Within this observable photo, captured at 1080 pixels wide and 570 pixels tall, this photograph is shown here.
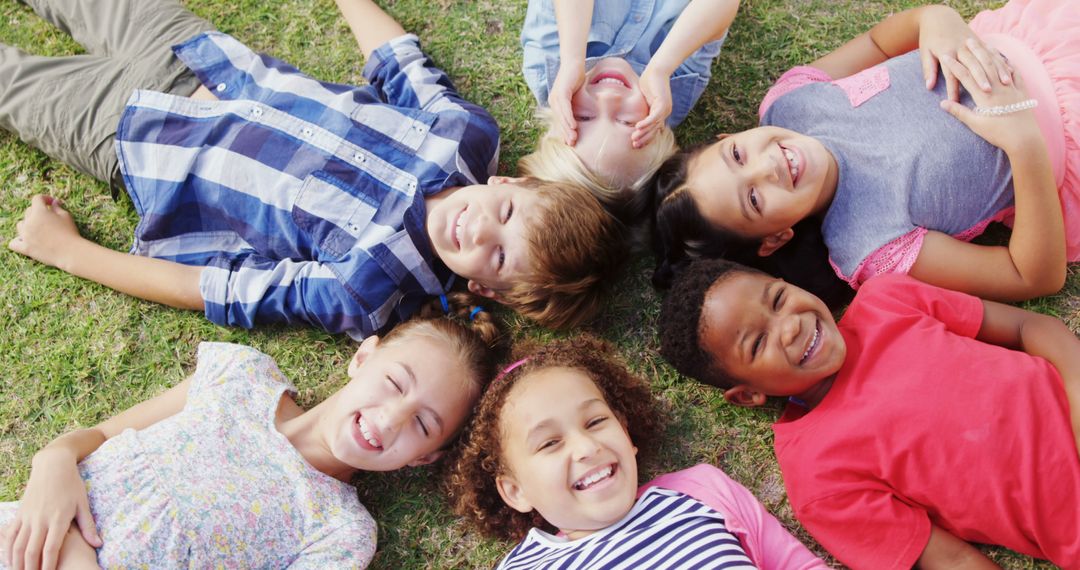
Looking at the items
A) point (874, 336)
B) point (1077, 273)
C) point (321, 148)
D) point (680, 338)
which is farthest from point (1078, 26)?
point (321, 148)

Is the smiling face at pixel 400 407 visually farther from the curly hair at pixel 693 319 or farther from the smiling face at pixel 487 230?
A: the curly hair at pixel 693 319

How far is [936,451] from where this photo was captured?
7.95ft

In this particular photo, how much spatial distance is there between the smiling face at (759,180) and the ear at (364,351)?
4.17 ft

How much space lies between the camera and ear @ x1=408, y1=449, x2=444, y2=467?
109 inches

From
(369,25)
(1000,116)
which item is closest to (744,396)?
(1000,116)

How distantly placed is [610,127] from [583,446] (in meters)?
1.12

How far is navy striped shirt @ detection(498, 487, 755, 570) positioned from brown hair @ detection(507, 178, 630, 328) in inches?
29.0

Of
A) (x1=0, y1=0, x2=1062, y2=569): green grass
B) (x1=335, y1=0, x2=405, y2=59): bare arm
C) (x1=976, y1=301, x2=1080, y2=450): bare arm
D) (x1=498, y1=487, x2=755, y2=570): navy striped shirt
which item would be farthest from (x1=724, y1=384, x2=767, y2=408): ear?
(x1=335, y1=0, x2=405, y2=59): bare arm

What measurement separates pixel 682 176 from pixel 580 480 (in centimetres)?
112

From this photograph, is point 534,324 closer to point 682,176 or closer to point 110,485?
point 682,176

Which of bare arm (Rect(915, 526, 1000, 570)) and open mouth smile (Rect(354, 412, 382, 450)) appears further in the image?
open mouth smile (Rect(354, 412, 382, 450))

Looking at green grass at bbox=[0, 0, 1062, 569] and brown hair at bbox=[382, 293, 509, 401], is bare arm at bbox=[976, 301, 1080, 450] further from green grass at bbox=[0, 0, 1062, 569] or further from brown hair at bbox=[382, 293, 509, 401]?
brown hair at bbox=[382, 293, 509, 401]

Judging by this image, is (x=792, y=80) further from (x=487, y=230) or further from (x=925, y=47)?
(x=487, y=230)

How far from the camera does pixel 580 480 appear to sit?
2398 millimetres
